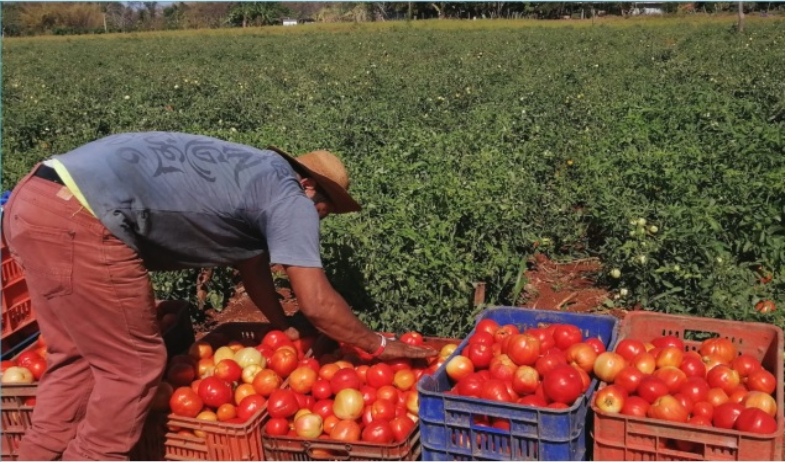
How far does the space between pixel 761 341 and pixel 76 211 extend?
3581mm

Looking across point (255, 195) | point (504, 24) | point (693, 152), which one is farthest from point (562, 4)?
point (255, 195)

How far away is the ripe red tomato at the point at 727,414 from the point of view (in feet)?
10.3

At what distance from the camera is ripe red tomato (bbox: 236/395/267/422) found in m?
3.87

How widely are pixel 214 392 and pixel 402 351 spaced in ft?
3.45

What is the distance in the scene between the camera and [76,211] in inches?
133

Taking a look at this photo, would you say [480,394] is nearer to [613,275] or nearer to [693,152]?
[613,275]

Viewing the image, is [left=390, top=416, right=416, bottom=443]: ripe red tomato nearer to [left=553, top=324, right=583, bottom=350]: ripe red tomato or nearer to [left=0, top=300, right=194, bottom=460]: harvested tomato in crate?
[left=553, top=324, right=583, bottom=350]: ripe red tomato

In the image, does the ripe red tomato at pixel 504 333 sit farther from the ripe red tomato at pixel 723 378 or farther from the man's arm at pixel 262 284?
the man's arm at pixel 262 284

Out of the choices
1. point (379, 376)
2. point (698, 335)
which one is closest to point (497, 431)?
point (379, 376)

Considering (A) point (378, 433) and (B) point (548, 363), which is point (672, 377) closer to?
(B) point (548, 363)

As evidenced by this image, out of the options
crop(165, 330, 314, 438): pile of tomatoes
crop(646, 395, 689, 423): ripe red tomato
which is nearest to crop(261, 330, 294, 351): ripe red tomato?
crop(165, 330, 314, 438): pile of tomatoes

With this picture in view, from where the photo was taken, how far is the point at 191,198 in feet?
11.6

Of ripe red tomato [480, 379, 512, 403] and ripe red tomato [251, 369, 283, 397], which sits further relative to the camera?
ripe red tomato [251, 369, 283, 397]

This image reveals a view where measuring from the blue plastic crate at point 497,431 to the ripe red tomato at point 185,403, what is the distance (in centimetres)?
130
